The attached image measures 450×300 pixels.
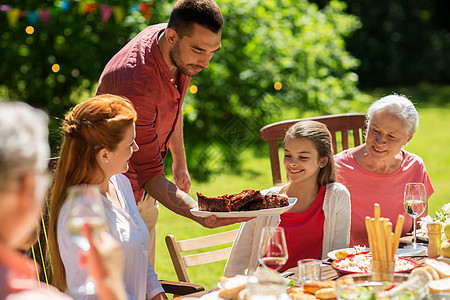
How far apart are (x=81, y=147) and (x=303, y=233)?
140cm

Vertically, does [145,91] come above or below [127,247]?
above

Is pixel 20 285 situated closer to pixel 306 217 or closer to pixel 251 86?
pixel 306 217

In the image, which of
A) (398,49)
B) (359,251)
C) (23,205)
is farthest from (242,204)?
(398,49)

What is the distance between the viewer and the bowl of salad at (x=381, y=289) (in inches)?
75.9

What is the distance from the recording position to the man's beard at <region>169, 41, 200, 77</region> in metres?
3.52

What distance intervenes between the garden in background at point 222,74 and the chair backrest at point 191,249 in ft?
6.24

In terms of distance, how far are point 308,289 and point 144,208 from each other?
5.97 feet

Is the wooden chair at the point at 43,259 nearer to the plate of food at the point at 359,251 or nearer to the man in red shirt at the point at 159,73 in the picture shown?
the man in red shirt at the point at 159,73

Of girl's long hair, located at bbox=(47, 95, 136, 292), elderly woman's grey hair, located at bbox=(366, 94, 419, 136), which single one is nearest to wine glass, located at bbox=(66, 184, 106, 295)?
girl's long hair, located at bbox=(47, 95, 136, 292)

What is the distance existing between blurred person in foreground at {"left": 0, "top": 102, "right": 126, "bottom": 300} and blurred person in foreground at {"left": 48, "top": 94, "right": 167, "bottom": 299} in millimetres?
1060

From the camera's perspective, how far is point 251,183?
799 cm

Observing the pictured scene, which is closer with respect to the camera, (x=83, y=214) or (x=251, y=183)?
(x=83, y=214)

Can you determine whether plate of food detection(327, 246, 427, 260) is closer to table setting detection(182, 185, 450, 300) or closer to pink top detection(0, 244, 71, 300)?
table setting detection(182, 185, 450, 300)

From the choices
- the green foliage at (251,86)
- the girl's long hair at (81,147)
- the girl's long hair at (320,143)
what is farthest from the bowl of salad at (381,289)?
the green foliage at (251,86)
